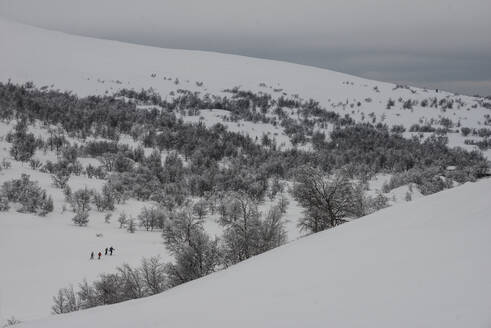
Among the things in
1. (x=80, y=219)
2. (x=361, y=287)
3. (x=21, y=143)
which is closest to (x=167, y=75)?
(x=21, y=143)

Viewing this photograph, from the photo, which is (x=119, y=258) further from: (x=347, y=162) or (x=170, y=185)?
(x=347, y=162)

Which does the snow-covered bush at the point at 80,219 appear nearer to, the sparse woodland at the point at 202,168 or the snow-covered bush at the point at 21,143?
the sparse woodland at the point at 202,168

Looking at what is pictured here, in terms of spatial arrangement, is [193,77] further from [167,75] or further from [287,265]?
[287,265]

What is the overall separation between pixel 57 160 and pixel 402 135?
4253 inches

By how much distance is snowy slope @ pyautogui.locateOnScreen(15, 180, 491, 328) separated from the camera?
5.80 m

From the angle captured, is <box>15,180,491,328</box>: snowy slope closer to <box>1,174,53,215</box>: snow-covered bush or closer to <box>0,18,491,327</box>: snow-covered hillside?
<box>0,18,491,327</box>: snow-covered hillside

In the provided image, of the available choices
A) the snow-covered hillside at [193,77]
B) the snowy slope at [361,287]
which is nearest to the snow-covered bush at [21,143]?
the snowy slope at [361,287]

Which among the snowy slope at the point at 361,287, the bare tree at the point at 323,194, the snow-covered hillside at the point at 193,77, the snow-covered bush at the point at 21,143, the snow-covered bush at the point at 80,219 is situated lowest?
the snow-covered bush at the point at 80,219

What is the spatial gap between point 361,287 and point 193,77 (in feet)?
544

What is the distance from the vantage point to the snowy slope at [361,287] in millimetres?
5801

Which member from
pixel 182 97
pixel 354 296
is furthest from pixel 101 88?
pixel 354 296

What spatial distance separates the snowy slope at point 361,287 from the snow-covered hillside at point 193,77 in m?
104

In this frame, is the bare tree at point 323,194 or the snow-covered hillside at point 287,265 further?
the bare tree at point 323,194

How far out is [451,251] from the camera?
7895mm
